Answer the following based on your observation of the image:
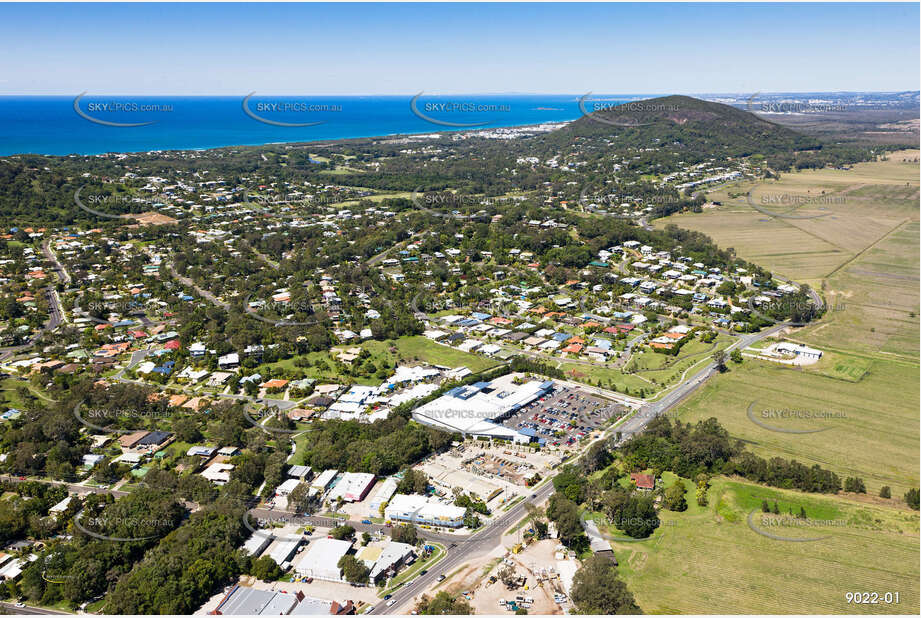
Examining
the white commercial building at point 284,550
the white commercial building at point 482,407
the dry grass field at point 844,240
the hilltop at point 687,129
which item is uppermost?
the hilltop at point 687,129

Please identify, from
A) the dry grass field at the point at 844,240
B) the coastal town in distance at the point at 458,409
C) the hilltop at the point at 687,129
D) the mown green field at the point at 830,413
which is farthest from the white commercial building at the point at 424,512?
the hilltop at the point at 687,129

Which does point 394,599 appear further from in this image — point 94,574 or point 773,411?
point 773,411

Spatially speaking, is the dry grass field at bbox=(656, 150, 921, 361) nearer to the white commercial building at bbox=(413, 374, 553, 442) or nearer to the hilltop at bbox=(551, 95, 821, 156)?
the hilltop at bbox=(551, 95, 821, 156)

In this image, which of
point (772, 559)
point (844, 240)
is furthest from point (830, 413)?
Result: point (844, 240)

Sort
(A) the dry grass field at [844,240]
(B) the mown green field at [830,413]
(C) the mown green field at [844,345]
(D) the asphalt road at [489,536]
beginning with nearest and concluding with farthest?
(D) the asphalt road at [489,536] → (B) the mown green field at [830,413] → (C) the mown green field at [844,345] → (A) the dry grass field at [844,240]

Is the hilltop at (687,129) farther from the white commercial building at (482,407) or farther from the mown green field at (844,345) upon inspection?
the white commercial building at (482,407)

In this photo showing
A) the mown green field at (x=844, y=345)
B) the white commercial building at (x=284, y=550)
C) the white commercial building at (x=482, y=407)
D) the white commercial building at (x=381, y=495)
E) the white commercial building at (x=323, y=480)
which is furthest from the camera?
the white commercial building at (x=482, y=407)

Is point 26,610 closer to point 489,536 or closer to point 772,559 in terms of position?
point 489,536

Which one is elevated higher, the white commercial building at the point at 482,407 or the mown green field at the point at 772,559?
the white commercial building at the point at 482,407

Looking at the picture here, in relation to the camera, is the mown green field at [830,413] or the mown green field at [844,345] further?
Result: the mown green field at [844,345]
